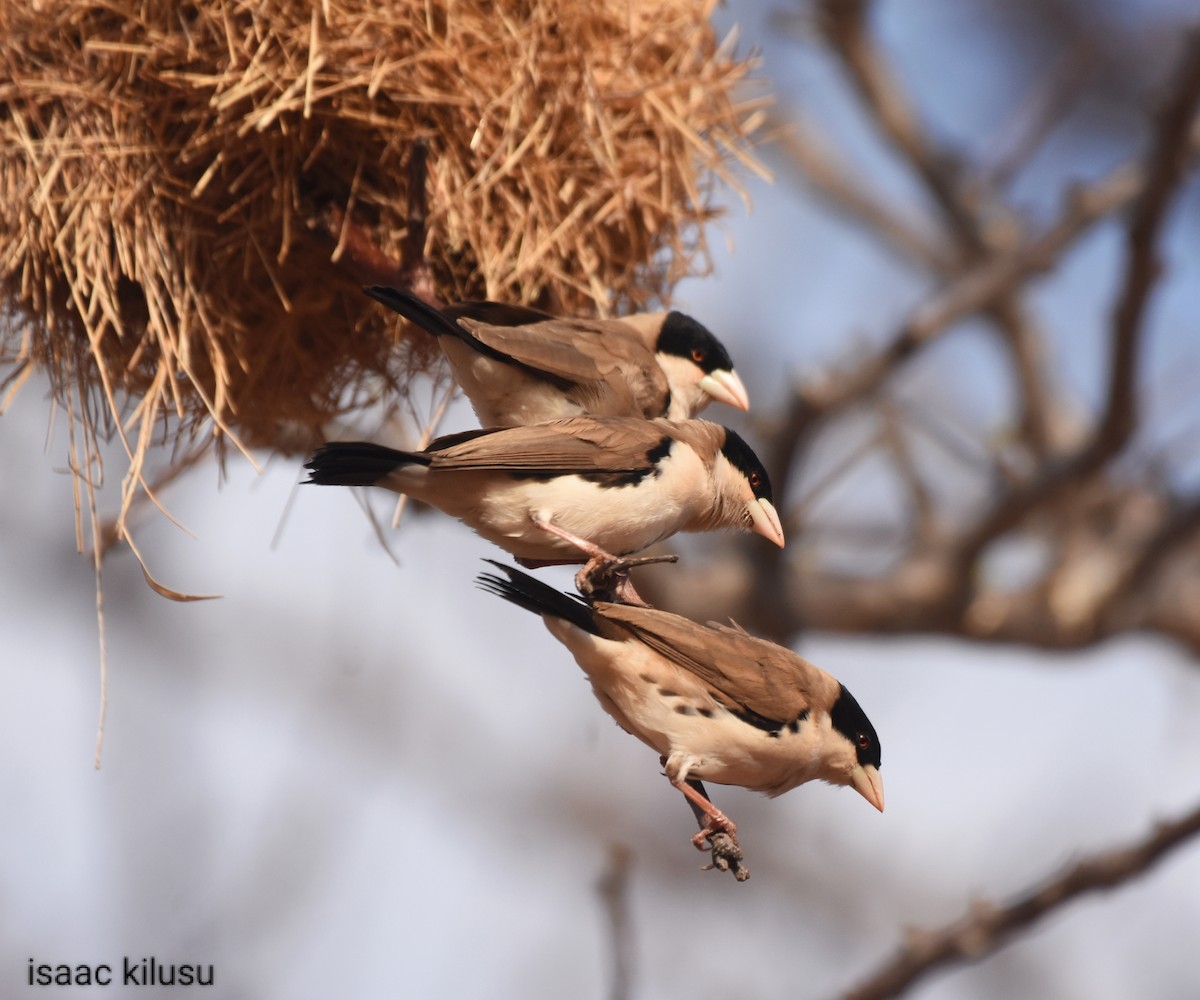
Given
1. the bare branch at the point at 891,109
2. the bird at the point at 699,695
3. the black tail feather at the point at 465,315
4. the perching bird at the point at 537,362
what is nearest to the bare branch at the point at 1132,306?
the bare branch at the point at 891,109

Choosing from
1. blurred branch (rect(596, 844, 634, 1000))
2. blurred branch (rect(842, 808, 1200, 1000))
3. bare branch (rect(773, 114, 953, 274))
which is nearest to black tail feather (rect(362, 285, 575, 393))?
blurred branch (rect(596, 844, 634, 1000))

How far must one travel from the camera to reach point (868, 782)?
1.54 meters

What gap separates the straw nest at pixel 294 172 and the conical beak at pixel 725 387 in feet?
0.77

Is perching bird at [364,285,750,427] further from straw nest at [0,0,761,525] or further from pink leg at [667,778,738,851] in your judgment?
pink leg at [667,778,738,851]

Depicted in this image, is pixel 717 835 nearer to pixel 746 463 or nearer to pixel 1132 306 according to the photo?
pixel 746 463

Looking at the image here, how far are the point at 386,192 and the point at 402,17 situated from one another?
0.82ft

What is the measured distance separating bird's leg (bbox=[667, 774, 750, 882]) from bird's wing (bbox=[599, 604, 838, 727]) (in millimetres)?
114

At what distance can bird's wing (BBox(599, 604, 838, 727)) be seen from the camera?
56.5 inches

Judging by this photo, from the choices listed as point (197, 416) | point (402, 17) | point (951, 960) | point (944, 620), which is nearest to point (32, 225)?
point (197, 416)

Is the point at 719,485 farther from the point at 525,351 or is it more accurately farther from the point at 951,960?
the point at 951,960

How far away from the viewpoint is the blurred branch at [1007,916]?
2648 millimetres

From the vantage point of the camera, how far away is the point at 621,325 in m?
1.77

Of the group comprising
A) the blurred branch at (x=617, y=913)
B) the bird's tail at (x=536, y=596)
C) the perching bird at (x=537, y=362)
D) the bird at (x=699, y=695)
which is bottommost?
the blurred branch at (x=617, y=913)

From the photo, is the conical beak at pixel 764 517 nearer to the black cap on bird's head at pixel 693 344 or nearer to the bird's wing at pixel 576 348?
the bird's wing at pixel 576 348
